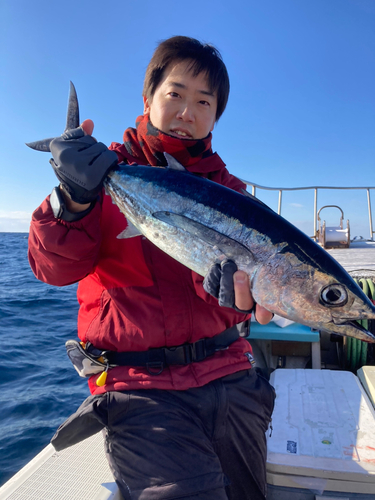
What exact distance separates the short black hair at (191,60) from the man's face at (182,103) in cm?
5

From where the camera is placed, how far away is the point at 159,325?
2145 mm

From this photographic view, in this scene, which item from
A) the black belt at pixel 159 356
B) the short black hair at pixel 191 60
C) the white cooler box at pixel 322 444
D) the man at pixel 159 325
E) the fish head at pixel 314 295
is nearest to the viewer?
the fish head at pixel 314 295

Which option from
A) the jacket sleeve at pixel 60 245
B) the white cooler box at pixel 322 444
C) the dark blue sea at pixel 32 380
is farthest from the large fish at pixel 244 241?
the dark blue sea at pixel 32 380

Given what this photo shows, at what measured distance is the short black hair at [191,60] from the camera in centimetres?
255

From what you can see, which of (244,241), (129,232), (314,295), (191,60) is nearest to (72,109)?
(191,60)

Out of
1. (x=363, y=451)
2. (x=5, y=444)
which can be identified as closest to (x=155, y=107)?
(x=363, y=451)

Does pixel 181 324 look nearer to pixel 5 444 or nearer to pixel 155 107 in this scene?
pixel 155 107

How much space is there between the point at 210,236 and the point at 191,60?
1.47 m

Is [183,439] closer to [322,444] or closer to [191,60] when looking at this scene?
[322,444]

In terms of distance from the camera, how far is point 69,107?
97.7 inches

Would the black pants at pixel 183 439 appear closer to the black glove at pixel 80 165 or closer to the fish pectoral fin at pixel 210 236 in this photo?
the fish pectoral fin at pixel 210 236

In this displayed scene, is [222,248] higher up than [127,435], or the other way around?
[222,248]

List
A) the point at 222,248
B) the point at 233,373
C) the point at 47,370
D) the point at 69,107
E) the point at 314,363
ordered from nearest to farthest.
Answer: the point at 222,248 < the point at 233,373 < the point at 69,107 < the point at 314,363 < the point at 47,370

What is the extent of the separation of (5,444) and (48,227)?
171 inches
